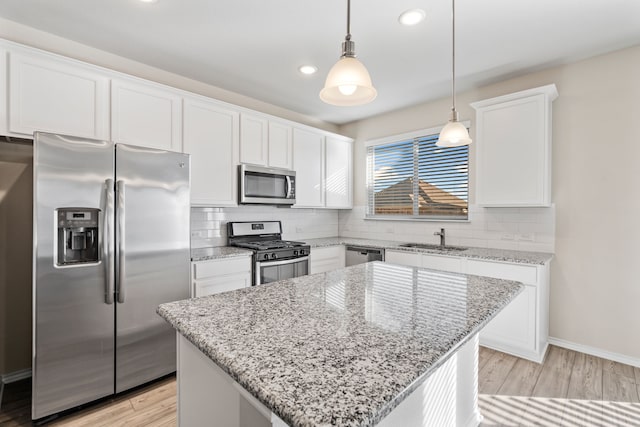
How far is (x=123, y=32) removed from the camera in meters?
2.42

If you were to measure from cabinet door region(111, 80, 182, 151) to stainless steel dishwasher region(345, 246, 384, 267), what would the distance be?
7.53ft

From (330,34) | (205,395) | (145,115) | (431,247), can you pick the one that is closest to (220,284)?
(145,115)

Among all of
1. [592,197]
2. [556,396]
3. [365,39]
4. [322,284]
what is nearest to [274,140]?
[365,39]

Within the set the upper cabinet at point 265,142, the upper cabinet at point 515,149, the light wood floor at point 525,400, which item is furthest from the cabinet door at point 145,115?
the upper cabinet at point 515,149

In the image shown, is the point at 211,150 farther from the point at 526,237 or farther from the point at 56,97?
the point at 526,237

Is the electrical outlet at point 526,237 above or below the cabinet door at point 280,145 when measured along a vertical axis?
below

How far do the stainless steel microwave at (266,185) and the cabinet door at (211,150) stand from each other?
95 mm

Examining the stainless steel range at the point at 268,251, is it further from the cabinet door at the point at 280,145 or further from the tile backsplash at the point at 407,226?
the cabinet door at the point at 280,145

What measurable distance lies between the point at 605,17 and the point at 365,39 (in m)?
1.70

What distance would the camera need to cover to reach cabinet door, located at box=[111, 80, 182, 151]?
248 centimetres

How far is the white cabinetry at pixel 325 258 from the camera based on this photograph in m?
3.69

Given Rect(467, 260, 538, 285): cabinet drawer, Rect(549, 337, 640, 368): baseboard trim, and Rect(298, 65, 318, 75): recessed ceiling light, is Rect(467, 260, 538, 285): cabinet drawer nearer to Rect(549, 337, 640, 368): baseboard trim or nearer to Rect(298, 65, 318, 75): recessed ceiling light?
Rect(549, 337, 640, 368): baseboard trim

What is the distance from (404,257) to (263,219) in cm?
174

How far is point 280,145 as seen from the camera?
371 cm
